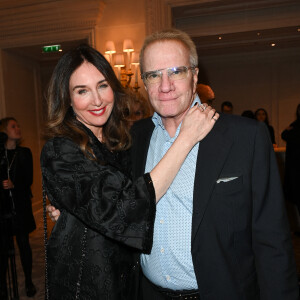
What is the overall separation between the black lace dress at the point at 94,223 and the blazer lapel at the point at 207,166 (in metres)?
0.18

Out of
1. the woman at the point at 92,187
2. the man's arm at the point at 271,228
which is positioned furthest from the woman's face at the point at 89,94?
the man's arm at the point at 271,228

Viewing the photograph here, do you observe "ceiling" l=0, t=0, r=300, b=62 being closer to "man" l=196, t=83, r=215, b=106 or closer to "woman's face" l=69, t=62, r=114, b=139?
"man" l=196, t=83, r=215, b=106

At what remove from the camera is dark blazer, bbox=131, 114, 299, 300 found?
132 cm

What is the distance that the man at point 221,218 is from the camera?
1318 mm

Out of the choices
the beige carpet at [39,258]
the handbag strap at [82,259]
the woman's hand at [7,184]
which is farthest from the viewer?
the beige carpet at [39,258]

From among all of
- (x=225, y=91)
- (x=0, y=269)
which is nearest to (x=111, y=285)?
(x=0, y=269)

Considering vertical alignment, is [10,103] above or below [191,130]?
above

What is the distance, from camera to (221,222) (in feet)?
4.34

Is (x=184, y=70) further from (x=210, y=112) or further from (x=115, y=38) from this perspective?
(x=115, y=38)

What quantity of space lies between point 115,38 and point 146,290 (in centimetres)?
437

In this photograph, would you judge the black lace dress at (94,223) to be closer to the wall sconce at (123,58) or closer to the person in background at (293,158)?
the person in background at (293,158)

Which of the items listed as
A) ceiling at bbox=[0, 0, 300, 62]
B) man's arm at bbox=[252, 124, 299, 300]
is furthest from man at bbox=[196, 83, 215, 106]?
ceiling at bbox=[0, 0, 300, 62]

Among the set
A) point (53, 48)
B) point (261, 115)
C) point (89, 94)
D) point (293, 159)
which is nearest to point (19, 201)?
point (89, 94)

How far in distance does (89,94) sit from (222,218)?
0.83m
